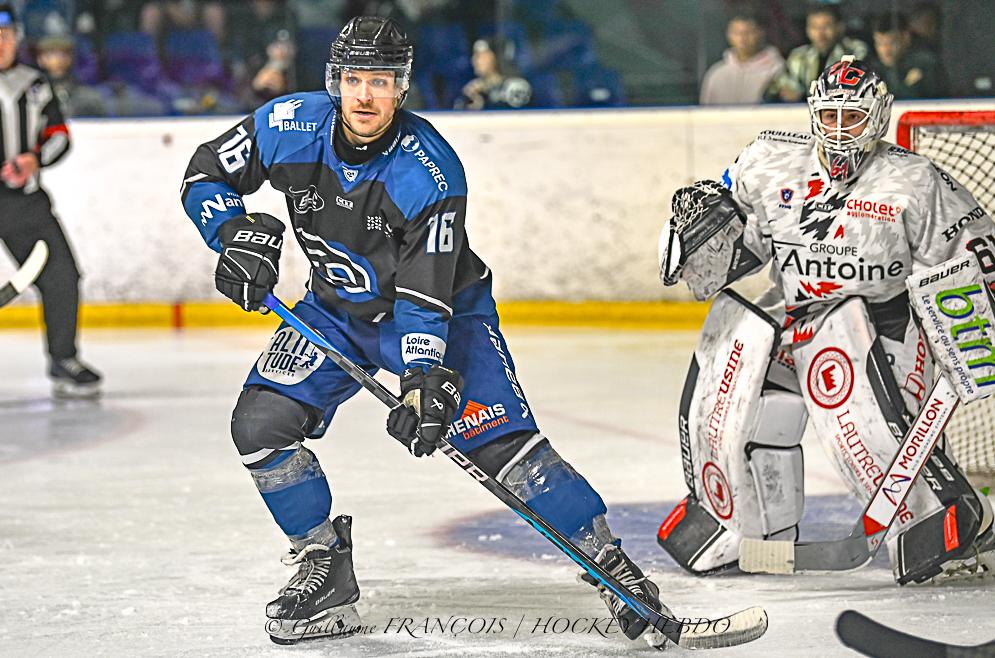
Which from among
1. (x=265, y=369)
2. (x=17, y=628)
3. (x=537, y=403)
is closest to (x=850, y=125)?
(x=265, y=369)

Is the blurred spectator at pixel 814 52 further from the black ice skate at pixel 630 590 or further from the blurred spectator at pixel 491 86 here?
the black ice skate at pixel 630 590

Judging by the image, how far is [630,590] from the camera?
9.57 feet

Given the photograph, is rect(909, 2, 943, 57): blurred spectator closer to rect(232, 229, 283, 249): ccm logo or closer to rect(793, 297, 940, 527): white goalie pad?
rect(793, 297, 940, 527): white goalie pad

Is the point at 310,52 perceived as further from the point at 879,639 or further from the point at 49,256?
the point at 879,639

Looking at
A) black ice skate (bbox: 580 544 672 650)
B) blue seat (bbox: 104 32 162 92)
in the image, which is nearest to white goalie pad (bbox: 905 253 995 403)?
black ice skate (bbox: 580 544 672 650)

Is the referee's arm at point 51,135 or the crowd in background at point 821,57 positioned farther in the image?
the crowd in background at point 821,57

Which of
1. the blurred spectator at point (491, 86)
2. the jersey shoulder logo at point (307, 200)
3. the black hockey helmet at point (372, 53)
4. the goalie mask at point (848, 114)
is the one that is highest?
the black hockey helmet at point (372, 53)

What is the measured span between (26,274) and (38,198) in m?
0.52

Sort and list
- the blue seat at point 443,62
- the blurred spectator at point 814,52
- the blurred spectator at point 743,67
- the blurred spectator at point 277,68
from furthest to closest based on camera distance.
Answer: the blurred spectator at point 277,68, the blue seat at point 443,62, the blurred spectator at point 743,67, the blurred spectator at point 814,52

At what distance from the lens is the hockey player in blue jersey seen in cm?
293

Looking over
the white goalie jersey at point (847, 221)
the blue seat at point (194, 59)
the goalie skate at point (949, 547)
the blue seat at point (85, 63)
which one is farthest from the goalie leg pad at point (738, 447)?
the blue seat at point (85, 63)

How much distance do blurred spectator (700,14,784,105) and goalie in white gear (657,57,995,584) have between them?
412 cm

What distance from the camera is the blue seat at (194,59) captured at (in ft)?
27.7

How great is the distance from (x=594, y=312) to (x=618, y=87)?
1017mm
